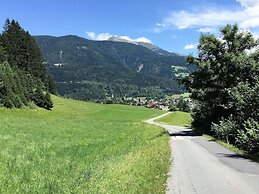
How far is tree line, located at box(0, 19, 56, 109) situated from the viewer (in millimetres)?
83938

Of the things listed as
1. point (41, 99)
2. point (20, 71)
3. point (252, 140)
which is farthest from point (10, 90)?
point (252, 140)

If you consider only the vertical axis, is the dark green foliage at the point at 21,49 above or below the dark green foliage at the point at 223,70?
above

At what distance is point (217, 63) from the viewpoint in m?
49.5

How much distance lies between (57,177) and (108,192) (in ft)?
12.8

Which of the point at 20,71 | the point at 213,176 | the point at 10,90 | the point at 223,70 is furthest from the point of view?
the point at 20,71

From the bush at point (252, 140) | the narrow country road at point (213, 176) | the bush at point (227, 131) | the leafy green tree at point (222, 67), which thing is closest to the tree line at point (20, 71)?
the leafy green tree at point (222, 67)

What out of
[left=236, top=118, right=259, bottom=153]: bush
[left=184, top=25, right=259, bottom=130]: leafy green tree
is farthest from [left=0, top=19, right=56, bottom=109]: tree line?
[left=236, top=118, right=259, bottom=153]: bush

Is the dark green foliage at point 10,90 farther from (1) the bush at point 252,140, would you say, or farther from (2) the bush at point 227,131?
(1) the bush at point 252,140

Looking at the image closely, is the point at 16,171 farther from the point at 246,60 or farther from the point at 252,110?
the point at 246,60

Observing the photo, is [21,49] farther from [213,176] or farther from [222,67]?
[213,176]

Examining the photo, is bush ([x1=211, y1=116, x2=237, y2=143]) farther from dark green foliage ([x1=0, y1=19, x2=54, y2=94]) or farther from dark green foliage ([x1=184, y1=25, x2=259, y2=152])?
dark green foliage ([x1=0, y1=19, x2=54, y2=94])

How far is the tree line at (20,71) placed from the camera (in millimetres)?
83938

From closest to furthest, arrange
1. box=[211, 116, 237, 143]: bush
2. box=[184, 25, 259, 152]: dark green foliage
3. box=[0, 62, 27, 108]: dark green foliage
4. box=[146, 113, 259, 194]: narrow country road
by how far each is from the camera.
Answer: box=[146, 113, 259, 194]: narrow country road < box=[211, 116, 237, 143]: bush < box=[184, 25, 259, 152]: dark green foliage < box=[0, 62, 27, 108]: dark green foliage

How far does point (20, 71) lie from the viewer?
328 feet
